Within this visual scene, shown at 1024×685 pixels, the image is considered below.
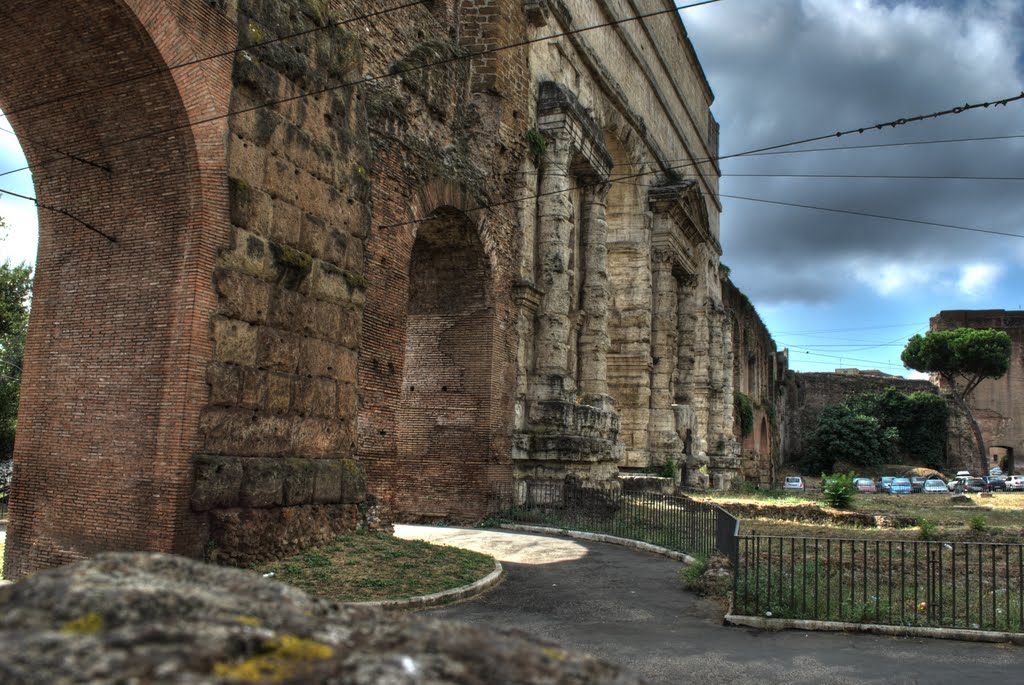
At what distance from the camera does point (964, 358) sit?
190ft

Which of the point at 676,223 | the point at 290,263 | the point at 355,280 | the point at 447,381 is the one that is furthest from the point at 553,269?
the point at 676,223

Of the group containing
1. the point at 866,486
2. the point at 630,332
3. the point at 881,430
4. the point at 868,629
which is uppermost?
the point at 630,332

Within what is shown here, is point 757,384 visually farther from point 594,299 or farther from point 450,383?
point 450,383

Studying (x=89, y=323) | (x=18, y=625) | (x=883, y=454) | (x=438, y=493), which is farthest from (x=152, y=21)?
(x=883, y=454)

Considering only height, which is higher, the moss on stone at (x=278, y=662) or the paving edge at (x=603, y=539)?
the moss on stone at (x=278, y=662)

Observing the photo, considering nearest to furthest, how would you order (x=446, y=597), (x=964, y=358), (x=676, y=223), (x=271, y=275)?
(x=446, y=597) < (x=271, y=275) < (x=676, y=223) < (x=964, y=358)

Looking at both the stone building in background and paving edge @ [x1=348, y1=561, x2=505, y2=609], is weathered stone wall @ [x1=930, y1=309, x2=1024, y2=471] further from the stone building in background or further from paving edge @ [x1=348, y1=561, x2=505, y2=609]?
paving edge @ [x1=348, y1=561, x2=505, y2=609]

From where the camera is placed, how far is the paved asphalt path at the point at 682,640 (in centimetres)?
621

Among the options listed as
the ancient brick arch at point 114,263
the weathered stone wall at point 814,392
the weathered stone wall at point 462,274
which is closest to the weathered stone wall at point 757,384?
the weathered stone wall at point 814,392

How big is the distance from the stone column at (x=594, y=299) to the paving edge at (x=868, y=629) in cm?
1182

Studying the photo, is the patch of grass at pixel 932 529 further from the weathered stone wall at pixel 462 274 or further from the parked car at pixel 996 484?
the parked car at pixel 996 484

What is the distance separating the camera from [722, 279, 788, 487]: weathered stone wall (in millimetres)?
41062

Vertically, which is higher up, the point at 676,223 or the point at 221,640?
the point at 676,223

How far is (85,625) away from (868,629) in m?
7.49
